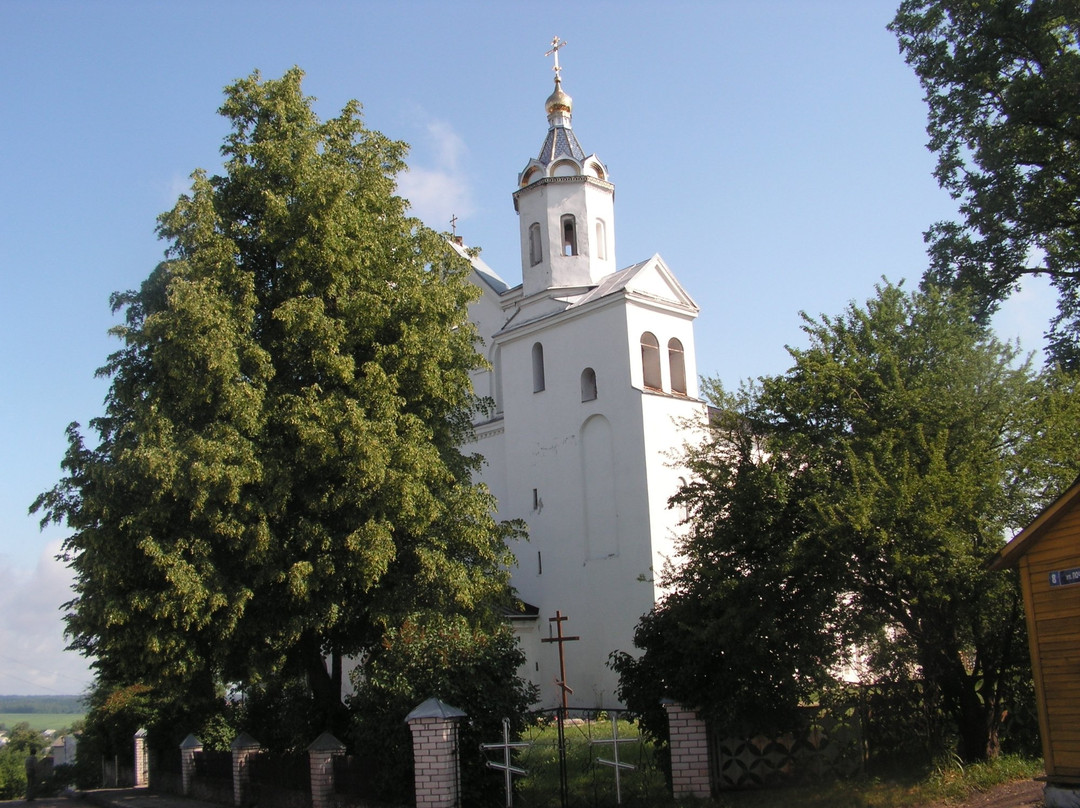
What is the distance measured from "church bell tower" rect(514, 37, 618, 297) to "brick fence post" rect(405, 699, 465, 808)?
17.6 meters

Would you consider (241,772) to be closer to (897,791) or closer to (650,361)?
(897,791)

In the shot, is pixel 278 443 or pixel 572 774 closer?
pixel 572 774

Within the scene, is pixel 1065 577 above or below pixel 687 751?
above

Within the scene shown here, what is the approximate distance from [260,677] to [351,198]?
346 inches

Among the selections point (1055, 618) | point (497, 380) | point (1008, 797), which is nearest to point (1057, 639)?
point (1055, 618)

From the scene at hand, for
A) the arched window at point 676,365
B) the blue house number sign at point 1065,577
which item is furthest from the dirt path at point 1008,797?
the arched window at point 676,365

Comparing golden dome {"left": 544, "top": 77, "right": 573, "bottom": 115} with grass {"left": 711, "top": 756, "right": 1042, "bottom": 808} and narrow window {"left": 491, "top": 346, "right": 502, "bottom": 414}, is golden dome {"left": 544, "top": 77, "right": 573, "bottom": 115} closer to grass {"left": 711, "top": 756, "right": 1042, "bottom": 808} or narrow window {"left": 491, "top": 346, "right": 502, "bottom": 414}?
narrow window {"left": 491, "top": 346, "right": 502, "bottom": 414}

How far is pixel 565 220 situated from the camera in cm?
2980

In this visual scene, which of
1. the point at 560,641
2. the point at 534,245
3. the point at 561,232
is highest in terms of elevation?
the point at 561,232

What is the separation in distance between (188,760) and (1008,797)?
15737 millimetres

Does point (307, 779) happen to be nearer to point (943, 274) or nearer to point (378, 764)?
point (378, 764)

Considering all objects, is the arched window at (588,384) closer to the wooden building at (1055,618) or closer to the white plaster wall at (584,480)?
A: the white plaster wall at (584,480)

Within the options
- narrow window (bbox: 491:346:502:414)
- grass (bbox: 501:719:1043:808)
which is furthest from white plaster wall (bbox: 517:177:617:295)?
grass (bbox: 501:719:1043:808)

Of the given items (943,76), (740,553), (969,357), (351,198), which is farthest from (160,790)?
(943,76)
